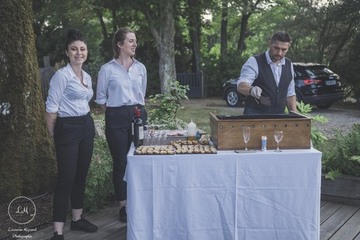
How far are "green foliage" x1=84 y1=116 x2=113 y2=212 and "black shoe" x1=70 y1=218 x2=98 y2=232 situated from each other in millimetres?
450

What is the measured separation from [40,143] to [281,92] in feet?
9.10

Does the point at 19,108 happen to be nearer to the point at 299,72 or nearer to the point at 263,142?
the point at 263,142

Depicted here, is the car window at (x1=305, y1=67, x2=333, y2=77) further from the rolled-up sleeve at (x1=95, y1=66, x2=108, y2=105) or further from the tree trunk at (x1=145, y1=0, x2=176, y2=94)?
the rolled-up sleeve at (x1=95, y1=66, x2=108, y2=105)

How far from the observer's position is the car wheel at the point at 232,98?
15.3m

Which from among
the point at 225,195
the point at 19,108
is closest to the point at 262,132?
the point at 225,195

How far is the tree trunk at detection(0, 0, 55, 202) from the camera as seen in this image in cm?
481


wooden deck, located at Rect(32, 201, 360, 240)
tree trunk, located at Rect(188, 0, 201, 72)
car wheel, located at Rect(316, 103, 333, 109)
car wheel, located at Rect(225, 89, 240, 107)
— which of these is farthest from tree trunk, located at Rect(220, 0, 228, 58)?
wooden deck, located at Rect(32, 201, 360, 240)

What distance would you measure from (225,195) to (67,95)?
1.56 m

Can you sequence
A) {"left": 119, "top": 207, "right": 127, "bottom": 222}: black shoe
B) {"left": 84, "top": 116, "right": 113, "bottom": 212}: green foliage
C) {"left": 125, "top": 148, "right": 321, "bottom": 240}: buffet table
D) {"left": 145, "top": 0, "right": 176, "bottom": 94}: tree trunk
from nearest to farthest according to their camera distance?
{"left": 125, "top": 148, "right": 321, "bottom": 240}: buffet table
{"left": 119, "top": 207, "right": 127, "bottom": 222}: black shoe
{"left": 84, "top": 116, "right": 113, "bottom": 212}: green foliage
{"left": 145, "top": 0, "right": 176, "bottom": 94}: tree trunk

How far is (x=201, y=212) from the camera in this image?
3.51m

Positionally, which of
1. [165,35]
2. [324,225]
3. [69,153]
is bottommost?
[324,225]

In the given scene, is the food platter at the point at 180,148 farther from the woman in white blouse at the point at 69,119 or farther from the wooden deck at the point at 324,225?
the wooden deck at the point at 324,225

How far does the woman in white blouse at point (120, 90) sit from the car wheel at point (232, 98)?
11261 mm

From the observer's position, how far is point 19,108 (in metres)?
4.90
